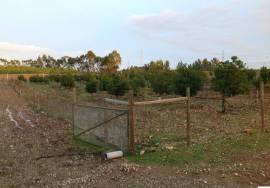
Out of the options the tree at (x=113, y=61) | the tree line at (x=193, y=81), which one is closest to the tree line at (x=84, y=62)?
the tree at (x=113, y=61)

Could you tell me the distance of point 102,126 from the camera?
37.9 feet

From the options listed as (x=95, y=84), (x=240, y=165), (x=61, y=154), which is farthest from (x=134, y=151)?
(x=95, y=84)

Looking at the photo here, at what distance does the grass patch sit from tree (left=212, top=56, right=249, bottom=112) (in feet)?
29.3

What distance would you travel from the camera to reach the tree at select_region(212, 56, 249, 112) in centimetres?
2047

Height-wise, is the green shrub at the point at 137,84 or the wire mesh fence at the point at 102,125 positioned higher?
the green shrub at the point at 137,84

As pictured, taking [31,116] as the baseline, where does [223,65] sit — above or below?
above

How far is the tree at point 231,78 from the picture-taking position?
2047 centimetres

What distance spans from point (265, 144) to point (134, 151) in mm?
3925

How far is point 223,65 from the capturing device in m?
21.0

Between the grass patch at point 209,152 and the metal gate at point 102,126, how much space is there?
81cm

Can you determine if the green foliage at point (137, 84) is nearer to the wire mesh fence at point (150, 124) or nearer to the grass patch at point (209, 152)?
the wire mesh fence at point (150, 124)

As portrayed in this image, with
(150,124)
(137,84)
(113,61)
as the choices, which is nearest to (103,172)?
(150,124)

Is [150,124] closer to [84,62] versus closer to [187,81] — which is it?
[187,81]

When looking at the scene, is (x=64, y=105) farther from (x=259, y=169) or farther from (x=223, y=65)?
(x=259, y=169)
